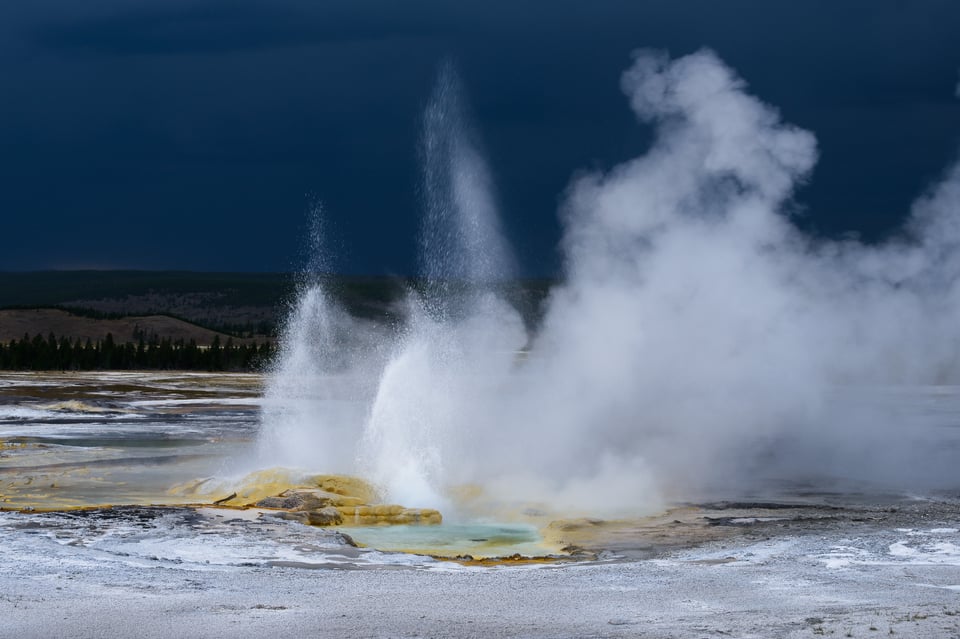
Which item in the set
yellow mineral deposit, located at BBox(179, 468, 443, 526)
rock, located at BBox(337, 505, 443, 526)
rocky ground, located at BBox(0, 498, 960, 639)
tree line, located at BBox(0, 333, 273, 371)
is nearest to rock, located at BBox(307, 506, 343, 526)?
yellow mineral deposit, located at BBox(179, 468, 443, 526)

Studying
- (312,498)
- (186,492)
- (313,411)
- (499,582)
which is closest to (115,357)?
(313,411)

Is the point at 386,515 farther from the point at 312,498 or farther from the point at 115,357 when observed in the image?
the point at 115,357

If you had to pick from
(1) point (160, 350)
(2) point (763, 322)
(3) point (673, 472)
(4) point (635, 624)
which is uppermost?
(1) point (160, 350)

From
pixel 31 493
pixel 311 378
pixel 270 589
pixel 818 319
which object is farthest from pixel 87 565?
pixel 311 378

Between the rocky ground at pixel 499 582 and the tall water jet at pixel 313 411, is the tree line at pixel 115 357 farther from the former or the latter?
the rocky ground at pixel 499 582

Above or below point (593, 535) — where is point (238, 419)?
above

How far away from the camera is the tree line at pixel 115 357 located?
258 ft

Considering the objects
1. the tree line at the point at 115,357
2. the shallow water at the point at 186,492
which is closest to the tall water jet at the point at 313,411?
the shallow water at the point at 186,492

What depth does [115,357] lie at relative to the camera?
8338cm

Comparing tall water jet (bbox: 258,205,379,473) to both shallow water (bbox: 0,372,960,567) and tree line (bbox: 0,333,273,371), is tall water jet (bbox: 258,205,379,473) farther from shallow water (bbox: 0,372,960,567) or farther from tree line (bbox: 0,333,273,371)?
tree line (bbox: 0,333,273,371)

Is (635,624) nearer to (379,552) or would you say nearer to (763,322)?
(379,552)

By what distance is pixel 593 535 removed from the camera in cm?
1656

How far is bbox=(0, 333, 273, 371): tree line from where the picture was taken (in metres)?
78.6

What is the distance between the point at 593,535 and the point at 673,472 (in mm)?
6823
